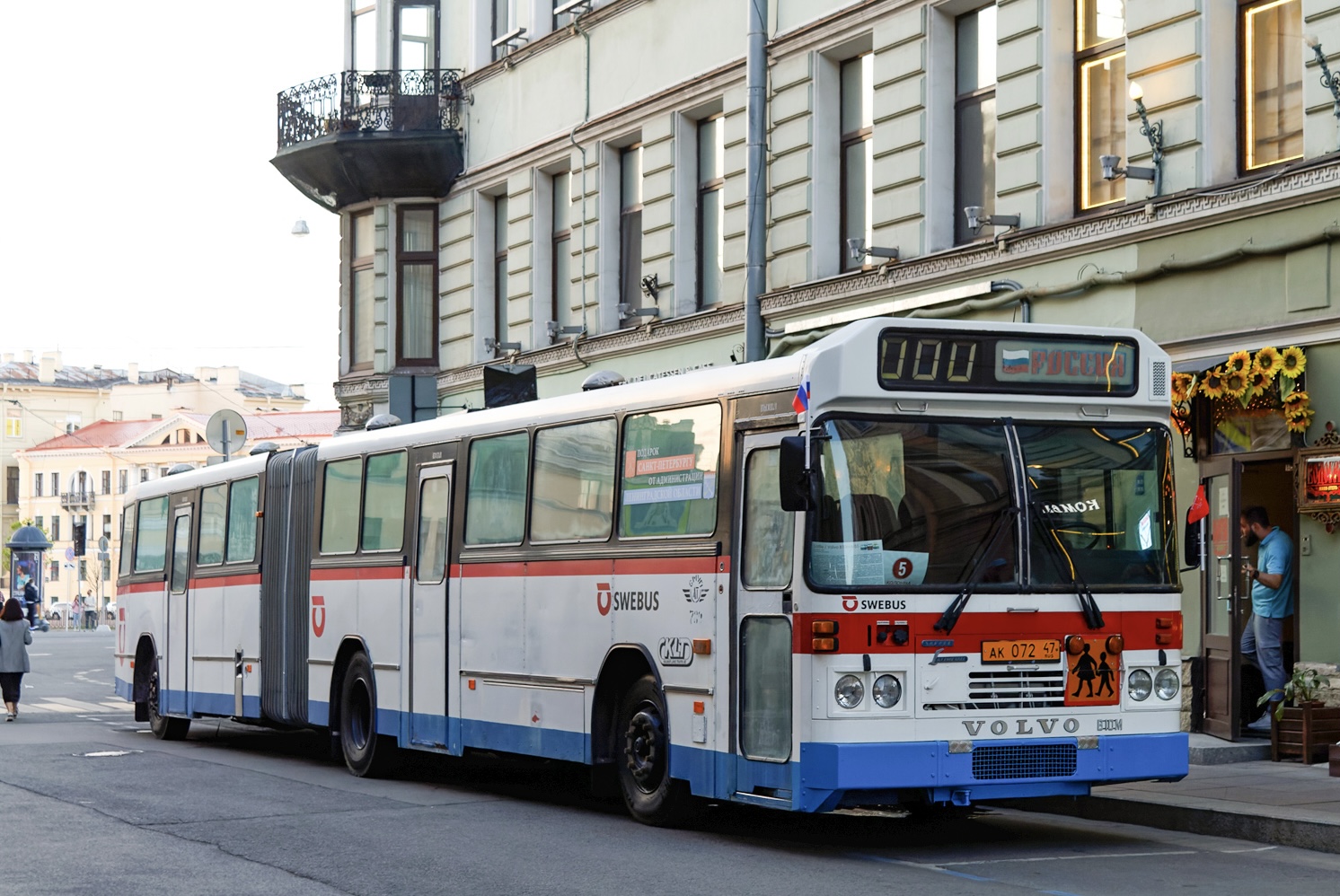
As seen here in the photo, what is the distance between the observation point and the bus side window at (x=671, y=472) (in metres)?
12.6

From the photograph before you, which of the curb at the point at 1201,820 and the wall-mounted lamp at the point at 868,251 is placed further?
the wall-mounted lamp at the point at 868,251

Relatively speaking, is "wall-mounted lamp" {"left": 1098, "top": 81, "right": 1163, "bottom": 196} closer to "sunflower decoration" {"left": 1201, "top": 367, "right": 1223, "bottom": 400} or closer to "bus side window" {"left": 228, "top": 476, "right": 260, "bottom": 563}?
"sunflower decoration" {"left": 1201, "top": 367, "right": 1223, "bottom": 400}

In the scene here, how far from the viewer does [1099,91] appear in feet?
64.1

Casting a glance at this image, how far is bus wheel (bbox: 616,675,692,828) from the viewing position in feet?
42.2

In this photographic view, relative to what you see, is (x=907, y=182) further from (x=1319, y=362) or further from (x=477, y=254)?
(x=477, y=254)

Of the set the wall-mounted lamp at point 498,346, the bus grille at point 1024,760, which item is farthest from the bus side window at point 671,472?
the wall-mounted lamp at point 498,346

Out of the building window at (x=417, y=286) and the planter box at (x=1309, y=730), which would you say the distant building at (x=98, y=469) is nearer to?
the building window at (x=417, y=286)

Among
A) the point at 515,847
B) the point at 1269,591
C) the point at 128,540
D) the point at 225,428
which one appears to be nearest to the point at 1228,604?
the point at 1269,591

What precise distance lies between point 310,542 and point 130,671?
579 cm

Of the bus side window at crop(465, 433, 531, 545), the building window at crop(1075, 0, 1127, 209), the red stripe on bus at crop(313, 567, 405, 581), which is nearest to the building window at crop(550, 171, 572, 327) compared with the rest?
the building window at crop(1075, 0, 1127, 209)

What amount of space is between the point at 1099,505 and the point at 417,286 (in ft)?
71.9

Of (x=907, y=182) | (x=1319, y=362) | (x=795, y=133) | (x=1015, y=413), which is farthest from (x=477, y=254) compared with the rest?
(x=1015, y=413)

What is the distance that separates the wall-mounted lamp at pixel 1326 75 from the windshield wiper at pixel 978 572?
6283 mm

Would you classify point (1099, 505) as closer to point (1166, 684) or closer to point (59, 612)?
point (1166, 684)
